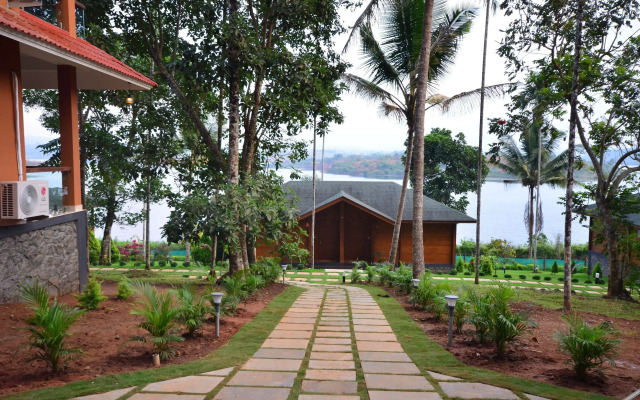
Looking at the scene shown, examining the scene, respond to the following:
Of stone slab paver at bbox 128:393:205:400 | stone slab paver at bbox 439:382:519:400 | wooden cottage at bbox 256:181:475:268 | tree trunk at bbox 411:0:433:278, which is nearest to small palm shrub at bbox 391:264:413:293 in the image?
tree trunk at bbox 411:0:433:278

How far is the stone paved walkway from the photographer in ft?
13.1

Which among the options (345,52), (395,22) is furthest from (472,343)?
(395,22)

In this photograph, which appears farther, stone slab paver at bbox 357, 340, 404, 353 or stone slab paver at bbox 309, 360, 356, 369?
stone slab paver at bbox 357, 340, 404, 353

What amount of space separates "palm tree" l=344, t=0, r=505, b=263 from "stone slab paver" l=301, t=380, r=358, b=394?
11.1 metres

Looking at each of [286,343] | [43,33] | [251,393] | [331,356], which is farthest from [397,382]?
[43,33]

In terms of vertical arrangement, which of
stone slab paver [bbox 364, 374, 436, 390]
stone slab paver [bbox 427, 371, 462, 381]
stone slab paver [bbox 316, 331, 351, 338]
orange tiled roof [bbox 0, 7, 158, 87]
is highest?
orange tiled roof [bbox 0, 7, 158, 87]

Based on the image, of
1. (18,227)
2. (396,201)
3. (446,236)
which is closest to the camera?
(18,227)

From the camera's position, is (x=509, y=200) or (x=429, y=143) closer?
(x=429, y=143)

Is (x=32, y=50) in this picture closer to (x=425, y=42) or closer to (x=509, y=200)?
(x=425, y=42)

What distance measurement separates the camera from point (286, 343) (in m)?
5.77

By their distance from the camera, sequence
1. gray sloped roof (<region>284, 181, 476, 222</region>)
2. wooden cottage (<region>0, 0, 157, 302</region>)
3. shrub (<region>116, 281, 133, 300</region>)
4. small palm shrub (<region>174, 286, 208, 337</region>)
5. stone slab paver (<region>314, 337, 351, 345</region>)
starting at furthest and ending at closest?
gray sloped roof (<region>284, 181, 476, 222</region>), shrub (<region>116, 281, 133, 300</region>), wooden cottage (<region>0, 0, 157, 302</region>), stone slab paver (<region>314, 337, 351, 345</region>), small palm shrub (<region>174, 286, 208, 337</region>)

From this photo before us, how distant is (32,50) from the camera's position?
645 centimetres

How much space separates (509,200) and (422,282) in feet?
431

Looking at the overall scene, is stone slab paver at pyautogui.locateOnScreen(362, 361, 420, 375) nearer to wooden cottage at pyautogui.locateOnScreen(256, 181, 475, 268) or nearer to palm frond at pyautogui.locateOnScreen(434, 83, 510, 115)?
palm frond at pyautogui.locateOnScreen(434, 83, 510, 115)
